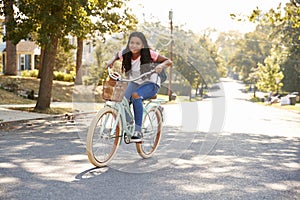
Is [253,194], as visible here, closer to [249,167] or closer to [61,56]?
[249,167]

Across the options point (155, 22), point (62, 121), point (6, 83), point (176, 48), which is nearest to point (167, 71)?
point (176, 48)

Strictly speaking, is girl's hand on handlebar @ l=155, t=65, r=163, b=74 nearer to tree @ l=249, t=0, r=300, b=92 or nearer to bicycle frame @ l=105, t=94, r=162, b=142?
bicycle frame @ l=105, t=94, r=162, b=142

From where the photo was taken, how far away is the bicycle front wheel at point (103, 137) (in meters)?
6.57

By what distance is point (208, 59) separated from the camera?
8.05 metres

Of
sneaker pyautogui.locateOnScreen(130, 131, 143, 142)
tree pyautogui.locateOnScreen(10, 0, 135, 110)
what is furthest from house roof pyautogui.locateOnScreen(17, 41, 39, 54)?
sneaker pyautogui.locateOnScreen(130, 131, 143, 142)

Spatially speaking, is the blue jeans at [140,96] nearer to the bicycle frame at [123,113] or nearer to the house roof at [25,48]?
the bicycle frame at [123,113]

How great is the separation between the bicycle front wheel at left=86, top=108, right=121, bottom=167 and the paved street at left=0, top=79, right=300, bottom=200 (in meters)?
0.18

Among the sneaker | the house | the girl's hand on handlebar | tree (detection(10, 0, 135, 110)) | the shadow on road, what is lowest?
the shadow on road

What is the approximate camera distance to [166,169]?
7164 mm

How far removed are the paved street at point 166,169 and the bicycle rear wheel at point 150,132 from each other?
167 mm

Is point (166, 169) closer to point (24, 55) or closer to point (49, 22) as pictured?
point (49, 22)

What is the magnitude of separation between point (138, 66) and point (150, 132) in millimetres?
1203

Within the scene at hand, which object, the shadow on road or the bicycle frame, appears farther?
the bicycle frame

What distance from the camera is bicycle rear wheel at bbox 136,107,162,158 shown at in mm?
7801
